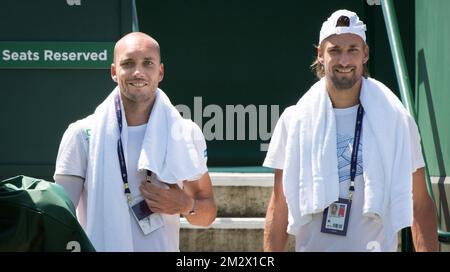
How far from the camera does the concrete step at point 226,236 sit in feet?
19.1

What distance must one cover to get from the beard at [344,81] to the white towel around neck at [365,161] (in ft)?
0.28

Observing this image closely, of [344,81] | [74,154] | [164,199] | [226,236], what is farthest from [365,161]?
[226,236]

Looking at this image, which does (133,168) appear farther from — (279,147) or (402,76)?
(402,76)

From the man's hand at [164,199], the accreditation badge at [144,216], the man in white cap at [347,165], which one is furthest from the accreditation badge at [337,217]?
the accreditation badge at [144,216]

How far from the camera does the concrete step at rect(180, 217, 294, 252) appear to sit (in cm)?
582

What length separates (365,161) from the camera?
414cm

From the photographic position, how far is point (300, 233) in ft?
13.8

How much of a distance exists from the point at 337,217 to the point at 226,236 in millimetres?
1782

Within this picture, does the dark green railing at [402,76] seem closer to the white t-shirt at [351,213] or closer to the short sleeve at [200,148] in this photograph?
the white t-shirt at [351,213]

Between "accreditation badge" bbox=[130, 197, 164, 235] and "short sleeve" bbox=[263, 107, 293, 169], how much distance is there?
55cm

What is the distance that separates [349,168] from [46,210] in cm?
167

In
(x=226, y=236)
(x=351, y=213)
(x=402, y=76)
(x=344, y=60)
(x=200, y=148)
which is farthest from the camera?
(x=402, y=76)

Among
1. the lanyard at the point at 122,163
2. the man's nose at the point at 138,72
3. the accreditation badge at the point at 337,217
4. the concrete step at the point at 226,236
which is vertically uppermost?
the man's nose at the point at 138,72

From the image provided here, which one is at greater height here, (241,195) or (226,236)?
(241,195)
